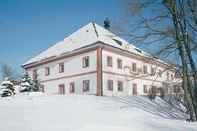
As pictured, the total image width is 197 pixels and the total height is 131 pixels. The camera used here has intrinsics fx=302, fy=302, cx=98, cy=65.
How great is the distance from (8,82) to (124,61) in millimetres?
14000

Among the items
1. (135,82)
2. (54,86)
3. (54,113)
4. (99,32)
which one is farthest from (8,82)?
(54,113)

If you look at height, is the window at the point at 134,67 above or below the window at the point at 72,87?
above

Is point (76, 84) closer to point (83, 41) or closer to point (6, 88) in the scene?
point (83, 41)

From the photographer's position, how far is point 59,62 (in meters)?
38.1

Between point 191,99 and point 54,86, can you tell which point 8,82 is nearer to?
point 54,86

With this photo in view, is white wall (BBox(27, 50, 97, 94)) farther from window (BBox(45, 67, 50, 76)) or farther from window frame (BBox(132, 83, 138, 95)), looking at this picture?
window frame (BBox(132, 83, 138, 95))

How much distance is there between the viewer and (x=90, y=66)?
111ft

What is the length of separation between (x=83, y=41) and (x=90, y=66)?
363cm

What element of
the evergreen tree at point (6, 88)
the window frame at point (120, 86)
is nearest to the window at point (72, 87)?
the window frame at point (120, 86)

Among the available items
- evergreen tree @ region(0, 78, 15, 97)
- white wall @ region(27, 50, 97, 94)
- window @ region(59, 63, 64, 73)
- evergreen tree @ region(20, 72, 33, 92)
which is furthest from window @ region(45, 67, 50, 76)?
evergreen tree @ region(0, 78, 15, 97)

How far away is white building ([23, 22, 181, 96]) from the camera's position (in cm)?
3322

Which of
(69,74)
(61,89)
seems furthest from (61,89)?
(69,74)

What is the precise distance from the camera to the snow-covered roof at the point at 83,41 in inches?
1373

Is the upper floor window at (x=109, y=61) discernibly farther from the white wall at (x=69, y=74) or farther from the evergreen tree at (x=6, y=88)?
the evergreen tree at (x=6, y=88)
